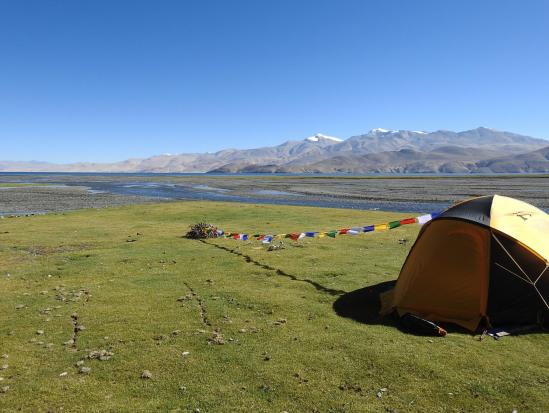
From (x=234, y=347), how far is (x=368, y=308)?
4.25m

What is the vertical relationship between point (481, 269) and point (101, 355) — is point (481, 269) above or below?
above

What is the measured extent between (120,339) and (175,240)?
42.9 feet

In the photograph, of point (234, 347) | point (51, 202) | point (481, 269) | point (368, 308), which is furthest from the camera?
point (51, 202)

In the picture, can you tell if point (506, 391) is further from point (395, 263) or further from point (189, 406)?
point (395, 263)

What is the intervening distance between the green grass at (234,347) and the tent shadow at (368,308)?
0.83 ft

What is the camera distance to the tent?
9.98 m

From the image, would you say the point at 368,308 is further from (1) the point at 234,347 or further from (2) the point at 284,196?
(2) the point at 284,196

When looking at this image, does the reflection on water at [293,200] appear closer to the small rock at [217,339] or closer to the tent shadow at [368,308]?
the tent shadow at [368,308]

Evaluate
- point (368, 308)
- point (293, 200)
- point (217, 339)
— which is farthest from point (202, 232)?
point (293, 200)

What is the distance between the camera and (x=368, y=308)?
37.8 feet

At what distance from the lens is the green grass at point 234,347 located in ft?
23.2

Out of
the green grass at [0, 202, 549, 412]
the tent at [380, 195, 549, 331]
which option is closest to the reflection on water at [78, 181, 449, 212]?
the green grass at [0, 202, 549, 412]

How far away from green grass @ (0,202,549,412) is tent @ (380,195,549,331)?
0.85 meters

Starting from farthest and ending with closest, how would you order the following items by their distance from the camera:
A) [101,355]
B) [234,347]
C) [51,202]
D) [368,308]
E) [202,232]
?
[51,202] < [202,232] < [368,308] < [234,347] < [101,355]
